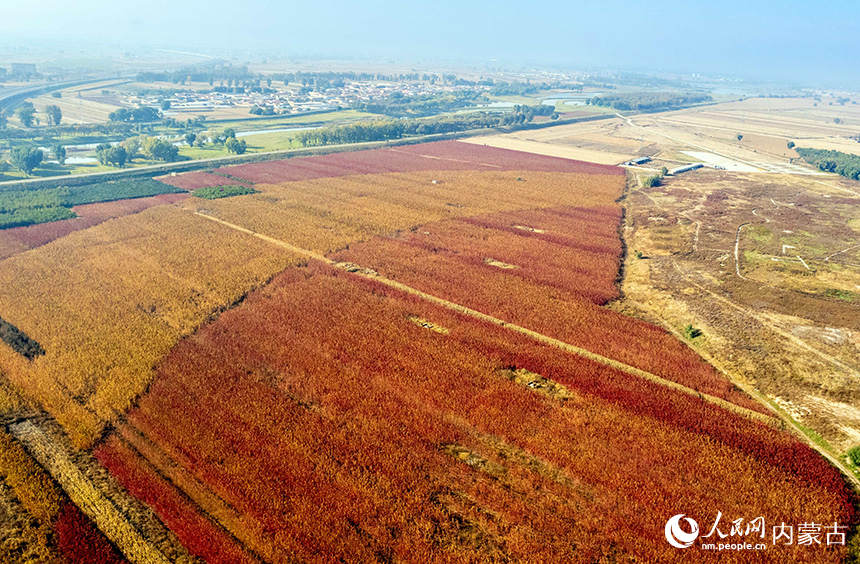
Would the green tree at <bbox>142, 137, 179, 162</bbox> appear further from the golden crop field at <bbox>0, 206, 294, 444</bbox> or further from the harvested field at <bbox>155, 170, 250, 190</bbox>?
the golden crop field at <bbox>0, 206, 294, 444</bbox>

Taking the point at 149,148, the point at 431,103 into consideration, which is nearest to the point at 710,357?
the point at 149,148

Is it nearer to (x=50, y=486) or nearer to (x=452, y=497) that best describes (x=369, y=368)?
(x=452, y=497)

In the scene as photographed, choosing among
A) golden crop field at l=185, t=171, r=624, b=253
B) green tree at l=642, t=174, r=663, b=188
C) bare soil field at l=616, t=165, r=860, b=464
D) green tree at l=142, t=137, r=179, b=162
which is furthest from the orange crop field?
green tree at l=142, t=137, r=179, b=162

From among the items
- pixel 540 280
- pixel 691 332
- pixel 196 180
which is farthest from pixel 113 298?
pixel 196 180

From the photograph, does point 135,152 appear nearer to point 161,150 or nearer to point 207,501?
point 161,150

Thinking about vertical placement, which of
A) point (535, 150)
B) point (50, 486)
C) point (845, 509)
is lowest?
point (50, 486)

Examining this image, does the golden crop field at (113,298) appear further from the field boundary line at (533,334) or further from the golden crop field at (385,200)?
the golden crop field at (385,200)

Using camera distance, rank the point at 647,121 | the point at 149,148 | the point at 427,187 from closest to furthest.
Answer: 1. the point at 427,187
2. the point at 149,148
3. the point at 647,121

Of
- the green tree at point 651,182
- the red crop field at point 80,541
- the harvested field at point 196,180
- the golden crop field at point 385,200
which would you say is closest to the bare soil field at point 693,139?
the green tree at point 651,182
